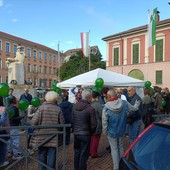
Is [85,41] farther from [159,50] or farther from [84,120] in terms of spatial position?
[84,120]

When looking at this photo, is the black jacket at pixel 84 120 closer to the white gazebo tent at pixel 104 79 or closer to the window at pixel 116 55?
the white gazebo tent at pixel 104 79

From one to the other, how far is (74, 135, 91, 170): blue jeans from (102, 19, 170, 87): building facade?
103 feet

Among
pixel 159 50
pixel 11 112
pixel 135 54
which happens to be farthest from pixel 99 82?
pixel 135 54

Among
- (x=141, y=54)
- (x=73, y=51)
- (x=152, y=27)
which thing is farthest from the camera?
(x=73, y=51)

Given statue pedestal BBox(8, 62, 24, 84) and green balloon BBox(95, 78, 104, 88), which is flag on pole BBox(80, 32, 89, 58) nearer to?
statue pedestal BBox(8, 62, 24, 84)

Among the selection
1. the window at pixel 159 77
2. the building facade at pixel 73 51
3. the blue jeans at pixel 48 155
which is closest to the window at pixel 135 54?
the window at pixel 159 77

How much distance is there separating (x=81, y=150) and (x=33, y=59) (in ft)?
237

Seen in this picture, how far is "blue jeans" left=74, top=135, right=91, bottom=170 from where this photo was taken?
514 centimetres

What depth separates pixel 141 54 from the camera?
125 ft

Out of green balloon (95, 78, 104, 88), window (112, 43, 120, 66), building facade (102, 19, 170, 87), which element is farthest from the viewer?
window (112, 43, 120, 66)

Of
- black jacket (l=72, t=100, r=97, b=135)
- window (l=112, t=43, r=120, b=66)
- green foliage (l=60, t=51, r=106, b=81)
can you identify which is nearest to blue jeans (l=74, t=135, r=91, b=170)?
black jacket (l=72, t=100, r=97, b=135)

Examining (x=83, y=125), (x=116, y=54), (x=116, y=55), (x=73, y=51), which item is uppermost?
(x=73, y=51)

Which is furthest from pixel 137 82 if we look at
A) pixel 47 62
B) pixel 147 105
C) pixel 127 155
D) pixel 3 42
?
pixel 47 62

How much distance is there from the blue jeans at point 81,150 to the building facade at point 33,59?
55961 mm
